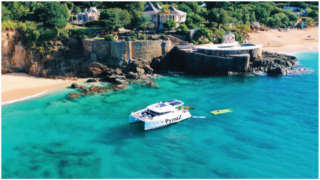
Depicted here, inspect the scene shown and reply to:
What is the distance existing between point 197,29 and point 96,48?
23.0 m

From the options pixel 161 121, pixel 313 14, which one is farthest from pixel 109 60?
pixel 313 14

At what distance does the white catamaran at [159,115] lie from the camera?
3812 centimetres

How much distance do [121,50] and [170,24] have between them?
1465cm

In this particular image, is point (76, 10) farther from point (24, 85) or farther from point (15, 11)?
A: point (24, 85)

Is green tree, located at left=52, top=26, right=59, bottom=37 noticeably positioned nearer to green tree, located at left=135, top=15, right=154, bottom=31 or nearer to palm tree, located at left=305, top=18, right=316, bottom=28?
green tree, located at left=135, top=15, right=154, bottom=31

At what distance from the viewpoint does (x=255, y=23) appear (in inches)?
3888

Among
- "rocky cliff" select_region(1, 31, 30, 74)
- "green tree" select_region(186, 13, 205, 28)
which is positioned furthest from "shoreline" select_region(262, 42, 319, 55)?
"rocky cliff" select_region(1, 31, 30, 74)

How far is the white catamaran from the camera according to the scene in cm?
3812

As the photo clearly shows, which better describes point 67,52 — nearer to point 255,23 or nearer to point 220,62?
point 220,62

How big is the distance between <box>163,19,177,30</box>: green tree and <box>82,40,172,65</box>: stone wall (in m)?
7.50

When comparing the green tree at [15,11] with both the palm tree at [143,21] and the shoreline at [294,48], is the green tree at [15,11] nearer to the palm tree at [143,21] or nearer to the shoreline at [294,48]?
the palm tree at [143,21]

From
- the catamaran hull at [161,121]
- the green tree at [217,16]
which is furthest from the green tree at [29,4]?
the catamaran hull at [161,121]

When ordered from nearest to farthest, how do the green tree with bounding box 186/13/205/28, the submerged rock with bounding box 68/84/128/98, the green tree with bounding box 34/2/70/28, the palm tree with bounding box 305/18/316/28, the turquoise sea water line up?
the turquoise sea water, the submerged rock with bounding box 68/84/128/98, the green tree with bounding box 34/2/70/28, the green tree with bounding box 186/13/205/28, the palm tree with bounding box 305/18/316/28

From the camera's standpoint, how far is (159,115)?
3912cm
